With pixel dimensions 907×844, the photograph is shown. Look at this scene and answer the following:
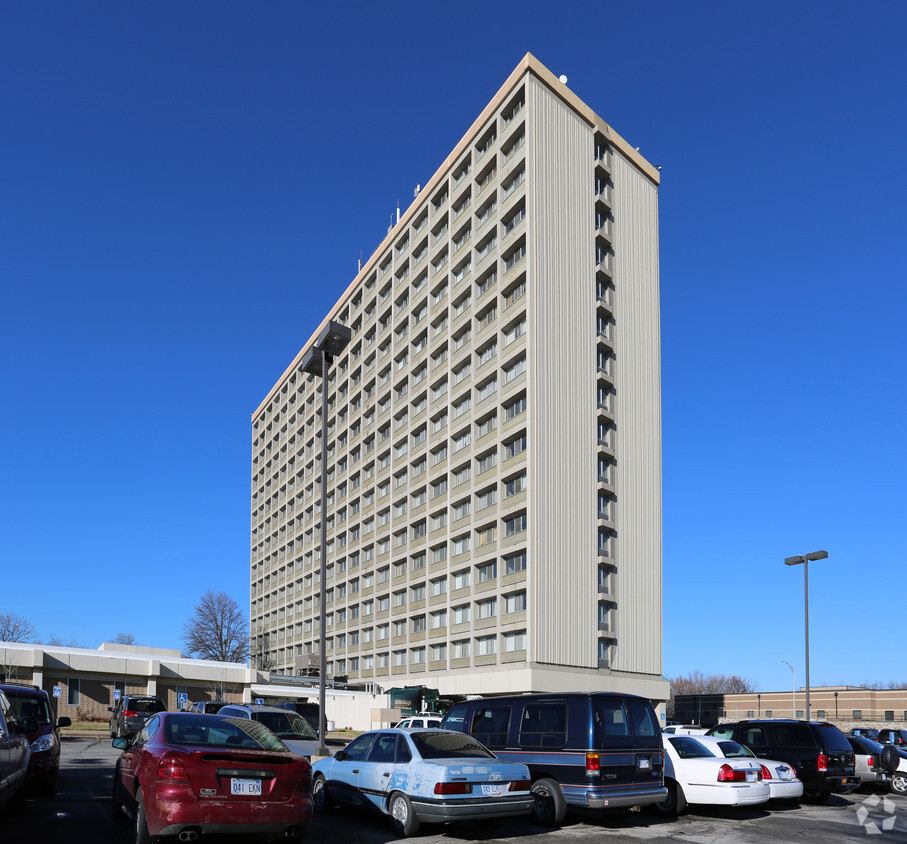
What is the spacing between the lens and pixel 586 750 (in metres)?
13.7

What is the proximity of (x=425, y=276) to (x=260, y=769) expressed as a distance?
6195 cm

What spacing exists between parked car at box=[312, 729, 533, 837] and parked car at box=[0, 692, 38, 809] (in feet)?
15.4

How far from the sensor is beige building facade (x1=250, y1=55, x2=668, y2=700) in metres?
52.4

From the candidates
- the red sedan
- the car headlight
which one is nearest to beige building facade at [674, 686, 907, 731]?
the car headlight

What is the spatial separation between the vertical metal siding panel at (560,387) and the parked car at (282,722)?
105 feet

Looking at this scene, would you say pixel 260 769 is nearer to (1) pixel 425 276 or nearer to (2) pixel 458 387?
(2) pixel 458 387

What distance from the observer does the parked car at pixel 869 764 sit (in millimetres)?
22156

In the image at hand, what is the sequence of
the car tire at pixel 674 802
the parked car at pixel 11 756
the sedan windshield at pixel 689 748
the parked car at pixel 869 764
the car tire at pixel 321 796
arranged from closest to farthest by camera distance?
the parked car at pixel 11 756, the car tire at pixel 321 796, the car tire at pixel 674 802, the sedan windshield at pixel 689 748, the parked car at pixel 869 764

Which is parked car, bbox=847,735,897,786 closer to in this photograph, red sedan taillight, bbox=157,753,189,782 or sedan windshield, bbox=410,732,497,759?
sedan windshield, bbox=410,732,497,759

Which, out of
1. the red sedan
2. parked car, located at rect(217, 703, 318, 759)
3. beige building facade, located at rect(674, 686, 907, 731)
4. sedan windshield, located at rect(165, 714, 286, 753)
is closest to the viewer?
the red sedan

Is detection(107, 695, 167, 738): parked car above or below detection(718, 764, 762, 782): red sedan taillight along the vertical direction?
below

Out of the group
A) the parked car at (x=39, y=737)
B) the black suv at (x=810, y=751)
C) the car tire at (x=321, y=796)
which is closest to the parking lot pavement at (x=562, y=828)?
the car tire at (x=321, y=796)

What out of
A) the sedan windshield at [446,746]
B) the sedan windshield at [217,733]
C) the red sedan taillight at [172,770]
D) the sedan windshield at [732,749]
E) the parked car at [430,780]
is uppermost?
the sedan windshield at [217,733]

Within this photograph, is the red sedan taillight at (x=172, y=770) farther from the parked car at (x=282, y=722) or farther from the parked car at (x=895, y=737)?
the parked car at (x=895, y=737)
